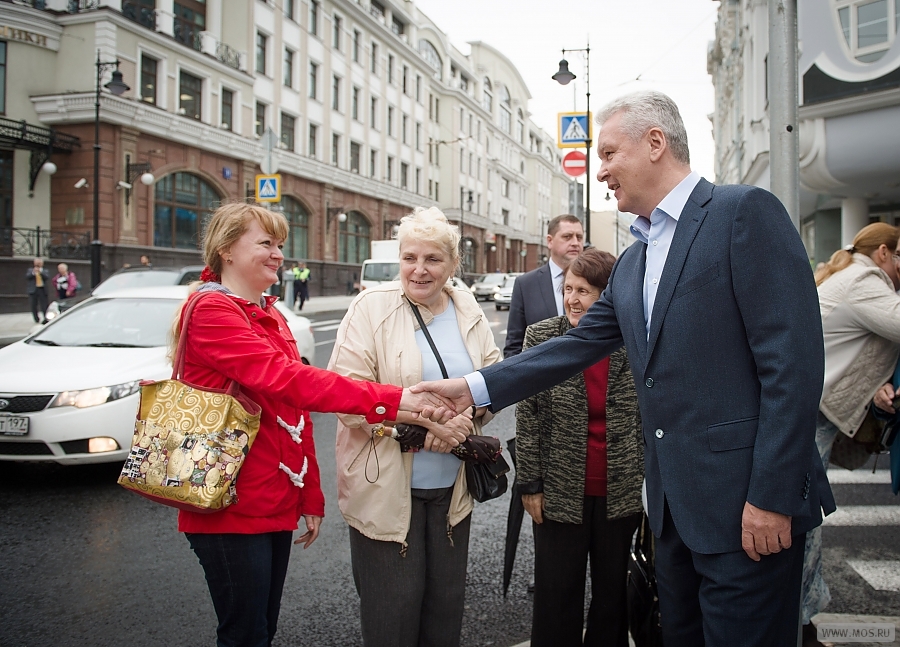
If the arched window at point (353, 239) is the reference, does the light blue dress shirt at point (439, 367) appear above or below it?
below

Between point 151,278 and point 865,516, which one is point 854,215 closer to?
point 865,516

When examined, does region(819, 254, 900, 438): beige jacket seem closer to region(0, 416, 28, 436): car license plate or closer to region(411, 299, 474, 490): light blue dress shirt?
region(411, 299, 474, 490): light blue dress shirt

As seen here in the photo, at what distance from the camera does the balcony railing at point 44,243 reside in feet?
72.7

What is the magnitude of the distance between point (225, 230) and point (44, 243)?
1004 inches

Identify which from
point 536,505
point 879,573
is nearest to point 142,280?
point 536,505

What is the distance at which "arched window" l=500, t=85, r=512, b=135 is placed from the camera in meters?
69.2

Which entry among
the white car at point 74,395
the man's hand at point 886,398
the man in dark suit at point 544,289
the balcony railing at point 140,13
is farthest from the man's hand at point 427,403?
the balcony railing at point 140,13

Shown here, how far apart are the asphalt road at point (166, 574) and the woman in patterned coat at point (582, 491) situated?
1.64 ft

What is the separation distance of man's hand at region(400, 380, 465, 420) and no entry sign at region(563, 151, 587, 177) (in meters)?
14.3

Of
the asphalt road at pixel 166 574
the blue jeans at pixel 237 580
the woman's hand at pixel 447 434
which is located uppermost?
the woman's hand at pixel 447 434

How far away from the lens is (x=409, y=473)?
2.57 metres

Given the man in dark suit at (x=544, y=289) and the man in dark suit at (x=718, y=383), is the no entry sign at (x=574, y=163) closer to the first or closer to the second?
the man in dark suit at (x=544, y=289)

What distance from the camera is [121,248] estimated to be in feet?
79.3

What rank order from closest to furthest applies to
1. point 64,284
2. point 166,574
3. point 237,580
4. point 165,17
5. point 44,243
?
point 237,580
point 166,574
point 64,284
point 44,243
point 165,17
